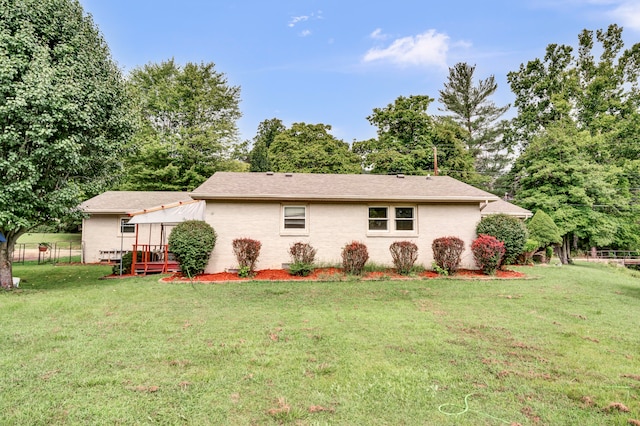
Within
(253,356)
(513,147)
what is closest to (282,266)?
(253,356)

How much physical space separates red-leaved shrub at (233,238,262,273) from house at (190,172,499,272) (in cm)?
90

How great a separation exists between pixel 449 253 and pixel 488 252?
1.26 metres

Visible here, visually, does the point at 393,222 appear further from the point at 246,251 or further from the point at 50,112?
the point at 50,112

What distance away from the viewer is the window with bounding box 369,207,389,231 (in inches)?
472

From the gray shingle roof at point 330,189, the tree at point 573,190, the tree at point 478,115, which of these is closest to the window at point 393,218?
the gray shingle roof at point 330,189

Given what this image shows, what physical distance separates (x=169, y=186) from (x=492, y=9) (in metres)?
21.6

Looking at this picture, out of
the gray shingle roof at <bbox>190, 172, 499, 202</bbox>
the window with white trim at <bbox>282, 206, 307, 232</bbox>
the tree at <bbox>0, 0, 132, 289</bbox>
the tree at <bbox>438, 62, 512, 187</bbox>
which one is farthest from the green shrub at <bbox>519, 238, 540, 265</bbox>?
the tree at <bbox>438, 62, 512, 187</bbox>

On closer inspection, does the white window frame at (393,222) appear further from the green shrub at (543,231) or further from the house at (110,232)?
the house at (110,232)

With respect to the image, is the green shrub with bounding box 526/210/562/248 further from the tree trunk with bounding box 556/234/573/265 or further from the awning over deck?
the awning over deck

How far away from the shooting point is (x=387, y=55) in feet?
57.1

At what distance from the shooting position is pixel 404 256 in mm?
10758

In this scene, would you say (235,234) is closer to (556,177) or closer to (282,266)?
(282,266)

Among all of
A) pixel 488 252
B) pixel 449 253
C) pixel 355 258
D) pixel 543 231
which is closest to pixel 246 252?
pixel 355 258

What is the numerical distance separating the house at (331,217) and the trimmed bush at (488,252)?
3.51 feet
